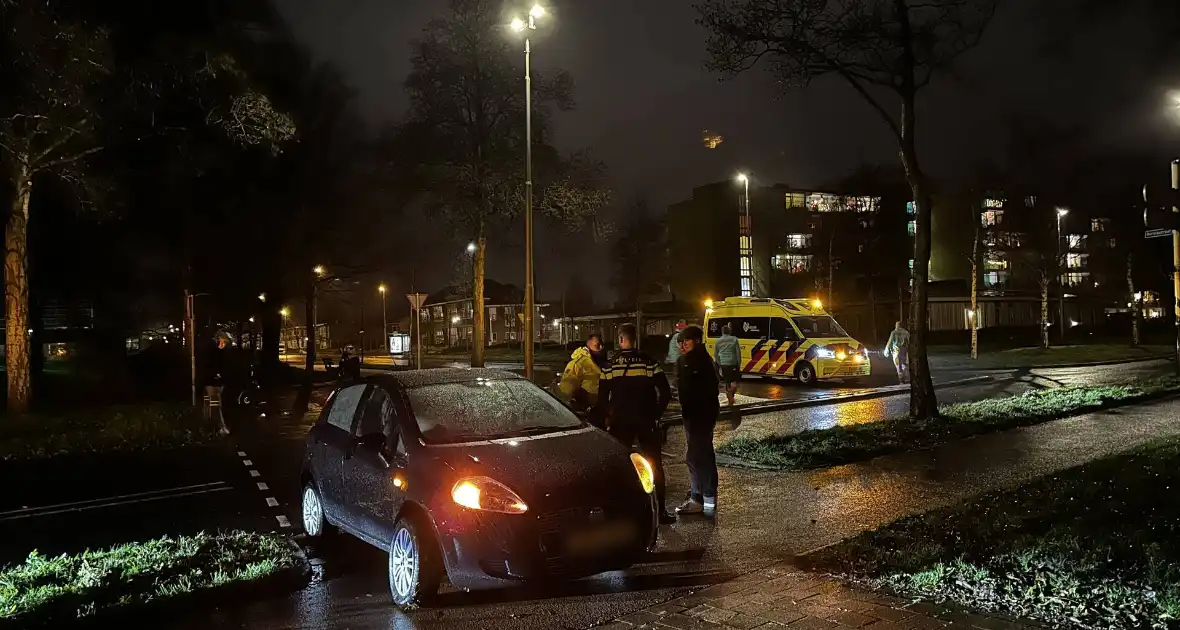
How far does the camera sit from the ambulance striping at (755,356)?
24.9m

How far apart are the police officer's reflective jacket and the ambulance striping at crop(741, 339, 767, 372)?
684 inches

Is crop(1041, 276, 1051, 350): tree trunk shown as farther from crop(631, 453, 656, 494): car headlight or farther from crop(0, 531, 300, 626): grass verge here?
crop(0, 531, 300, 626): grass verge

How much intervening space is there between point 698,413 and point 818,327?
17176 mm

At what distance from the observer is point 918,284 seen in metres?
13.8

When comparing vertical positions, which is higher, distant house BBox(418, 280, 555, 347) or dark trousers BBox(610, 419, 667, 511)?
distant house BBox(418, 280, 555, 347)

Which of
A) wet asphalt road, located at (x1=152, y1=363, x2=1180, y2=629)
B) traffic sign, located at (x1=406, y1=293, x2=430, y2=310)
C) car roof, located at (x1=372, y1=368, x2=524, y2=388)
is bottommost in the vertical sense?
wet asphalt road, located at (x1=152, y1=363, x2=1180, y2=629)

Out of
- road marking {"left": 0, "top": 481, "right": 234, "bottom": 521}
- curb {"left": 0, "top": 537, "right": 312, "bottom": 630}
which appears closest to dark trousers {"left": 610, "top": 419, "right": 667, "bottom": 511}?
curb {"left": 0, "top": 537, "right": 312, "bottom": 630}

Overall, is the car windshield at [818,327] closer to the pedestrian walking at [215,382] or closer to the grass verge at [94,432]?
the pedestrian walking at [215,382]

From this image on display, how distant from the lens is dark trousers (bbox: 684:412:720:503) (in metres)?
8.06

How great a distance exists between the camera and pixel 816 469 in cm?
1014

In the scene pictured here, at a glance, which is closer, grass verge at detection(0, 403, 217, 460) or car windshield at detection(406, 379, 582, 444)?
car windshield at detection(406, 379, 582, 444)

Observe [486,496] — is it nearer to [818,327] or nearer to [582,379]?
[582,379]

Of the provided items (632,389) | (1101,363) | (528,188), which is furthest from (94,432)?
(1101,363)

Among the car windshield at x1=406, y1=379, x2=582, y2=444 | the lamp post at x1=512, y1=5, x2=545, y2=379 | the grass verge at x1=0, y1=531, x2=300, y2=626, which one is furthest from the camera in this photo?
the lamp post at x1=512, y1=5, x2=545, y2=379
